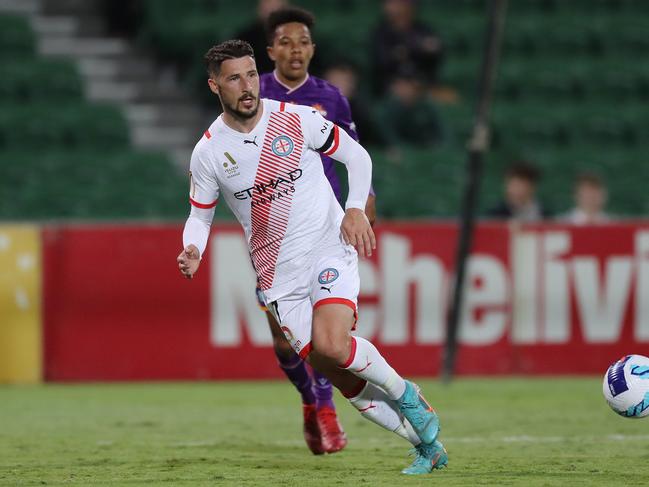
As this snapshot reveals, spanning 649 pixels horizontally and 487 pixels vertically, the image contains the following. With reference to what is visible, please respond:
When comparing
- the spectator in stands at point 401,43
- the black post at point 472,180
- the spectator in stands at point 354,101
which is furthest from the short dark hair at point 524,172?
the spectator in stands at point 401,43

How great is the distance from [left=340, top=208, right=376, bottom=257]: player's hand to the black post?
5.34m

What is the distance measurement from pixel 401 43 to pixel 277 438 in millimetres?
8095

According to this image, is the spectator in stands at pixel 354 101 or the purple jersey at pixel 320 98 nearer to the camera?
the purple jersey at pixel 320 98

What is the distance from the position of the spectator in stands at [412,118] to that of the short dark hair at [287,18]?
24.2 feet

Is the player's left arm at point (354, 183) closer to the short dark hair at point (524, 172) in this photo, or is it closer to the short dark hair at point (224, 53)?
the short dark hair at point (224, 53)

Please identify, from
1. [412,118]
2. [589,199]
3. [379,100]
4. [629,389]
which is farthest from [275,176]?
[379,100]

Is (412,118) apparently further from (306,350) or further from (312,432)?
(306,350)

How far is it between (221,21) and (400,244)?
602 centimetres

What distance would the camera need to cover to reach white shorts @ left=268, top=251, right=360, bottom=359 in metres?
6.62

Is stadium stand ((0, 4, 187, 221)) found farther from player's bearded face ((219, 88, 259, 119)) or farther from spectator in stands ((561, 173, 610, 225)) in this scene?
player's bearded face ((219, 88, 259, 119))

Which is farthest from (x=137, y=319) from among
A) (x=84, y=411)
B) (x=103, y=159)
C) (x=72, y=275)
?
(x=103, y=159)

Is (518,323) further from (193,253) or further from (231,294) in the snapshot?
(193,253)

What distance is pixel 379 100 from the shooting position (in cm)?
1623

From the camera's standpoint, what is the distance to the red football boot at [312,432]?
7723 mm
